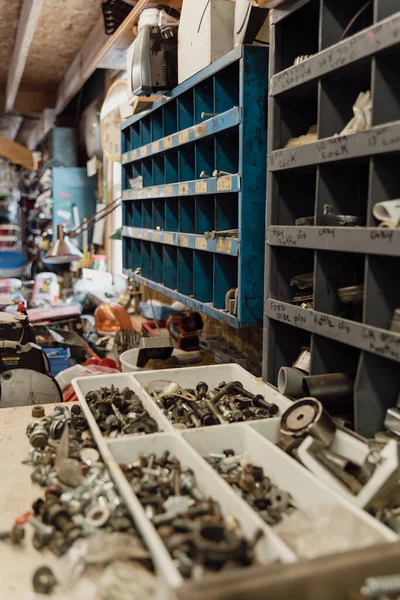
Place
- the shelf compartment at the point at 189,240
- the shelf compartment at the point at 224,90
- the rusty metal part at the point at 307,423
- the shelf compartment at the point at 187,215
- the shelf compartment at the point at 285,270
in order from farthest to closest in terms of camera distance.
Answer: the shelf compartment at the point at 187,215 → the shelf compartment at the point at 224,90 → the shelf compartment at the point at 189,240 → the shelf compartment at the point at 285,270 → the rusty metal part at the point at 307,423

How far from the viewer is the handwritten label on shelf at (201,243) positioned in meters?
2.54

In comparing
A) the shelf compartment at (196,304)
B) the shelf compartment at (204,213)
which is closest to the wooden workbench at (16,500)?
the shelf compartment at (196,304)

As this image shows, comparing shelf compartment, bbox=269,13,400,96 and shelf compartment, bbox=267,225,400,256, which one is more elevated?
shelf compartment, bbox=269,13,400,96

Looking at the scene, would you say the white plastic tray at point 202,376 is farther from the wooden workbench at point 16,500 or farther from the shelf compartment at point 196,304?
the wooden workbench at point 16,500

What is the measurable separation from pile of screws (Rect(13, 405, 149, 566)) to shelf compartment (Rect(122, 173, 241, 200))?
1027 mm

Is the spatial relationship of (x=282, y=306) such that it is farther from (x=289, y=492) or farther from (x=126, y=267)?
(x=126, y=267)

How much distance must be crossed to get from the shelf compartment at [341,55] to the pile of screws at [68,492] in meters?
1.21

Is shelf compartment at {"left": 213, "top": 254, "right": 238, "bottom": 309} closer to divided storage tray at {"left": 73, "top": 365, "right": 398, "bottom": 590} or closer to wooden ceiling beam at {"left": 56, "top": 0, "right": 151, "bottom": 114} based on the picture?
divided storage tray at {"left": 73, "top": 365, "right": 398, "bottom": 590}

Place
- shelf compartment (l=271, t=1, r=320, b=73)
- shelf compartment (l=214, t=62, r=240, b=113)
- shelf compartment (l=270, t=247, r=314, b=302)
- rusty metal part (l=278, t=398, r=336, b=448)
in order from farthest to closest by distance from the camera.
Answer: shelf compartment (l=214, t=62, r=240, b=113) → shelf compartment (l=270, t=247, r=314, b=302) → shelf compartment (l=271, t=1, r=320, b=73) → rusty metal part (l=278, t=398, r=336, b=448)

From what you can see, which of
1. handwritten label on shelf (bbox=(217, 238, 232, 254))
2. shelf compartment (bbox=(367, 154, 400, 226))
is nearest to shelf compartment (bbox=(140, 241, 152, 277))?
handwritten label on shelf (bbox=(217, 238, 232, 254))

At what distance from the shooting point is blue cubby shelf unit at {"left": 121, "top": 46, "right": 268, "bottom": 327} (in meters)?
2.19

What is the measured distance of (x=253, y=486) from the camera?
1415 mm

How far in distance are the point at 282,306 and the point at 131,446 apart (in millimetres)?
681

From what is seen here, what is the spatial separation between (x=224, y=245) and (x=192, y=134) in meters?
0.58
